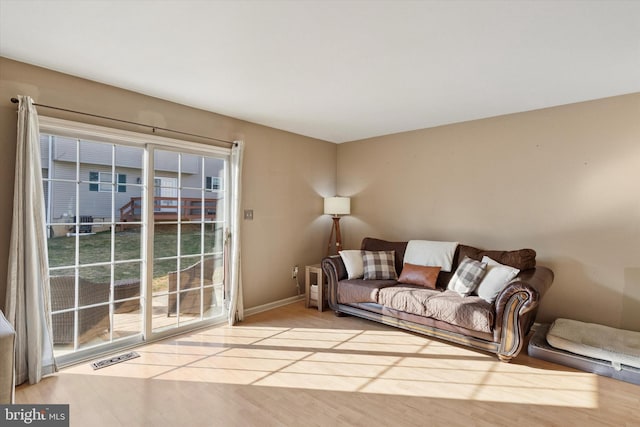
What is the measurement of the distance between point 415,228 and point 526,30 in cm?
288

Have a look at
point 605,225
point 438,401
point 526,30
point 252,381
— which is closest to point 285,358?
point 252,381

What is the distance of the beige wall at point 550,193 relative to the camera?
316 centimetres

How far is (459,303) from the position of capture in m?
3.15

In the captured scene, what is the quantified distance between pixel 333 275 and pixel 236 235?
1319 millimetres

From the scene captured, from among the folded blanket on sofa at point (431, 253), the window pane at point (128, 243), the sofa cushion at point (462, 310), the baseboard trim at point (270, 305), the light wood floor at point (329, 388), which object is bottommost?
the light wood floor at point (329, 388)

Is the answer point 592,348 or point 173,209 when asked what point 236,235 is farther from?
point 592,348

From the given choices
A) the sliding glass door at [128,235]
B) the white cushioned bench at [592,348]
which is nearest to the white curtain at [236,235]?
the sliding glass door at [128,235]

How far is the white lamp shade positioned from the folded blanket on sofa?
45.6 inches

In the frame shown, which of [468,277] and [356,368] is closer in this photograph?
[356,368]

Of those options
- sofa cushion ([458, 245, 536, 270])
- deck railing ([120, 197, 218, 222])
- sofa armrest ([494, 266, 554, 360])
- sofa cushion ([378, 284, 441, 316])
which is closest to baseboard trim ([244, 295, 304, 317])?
deck railing ([120, 197, 218, 222])

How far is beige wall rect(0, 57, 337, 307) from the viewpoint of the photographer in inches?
98.3

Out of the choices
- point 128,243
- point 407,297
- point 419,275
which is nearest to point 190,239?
point 128,243

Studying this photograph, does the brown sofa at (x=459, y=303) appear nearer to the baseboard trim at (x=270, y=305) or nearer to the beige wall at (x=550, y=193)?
the beige wall at (x=550, y=193)

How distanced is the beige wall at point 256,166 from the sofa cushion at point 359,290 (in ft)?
3.26
